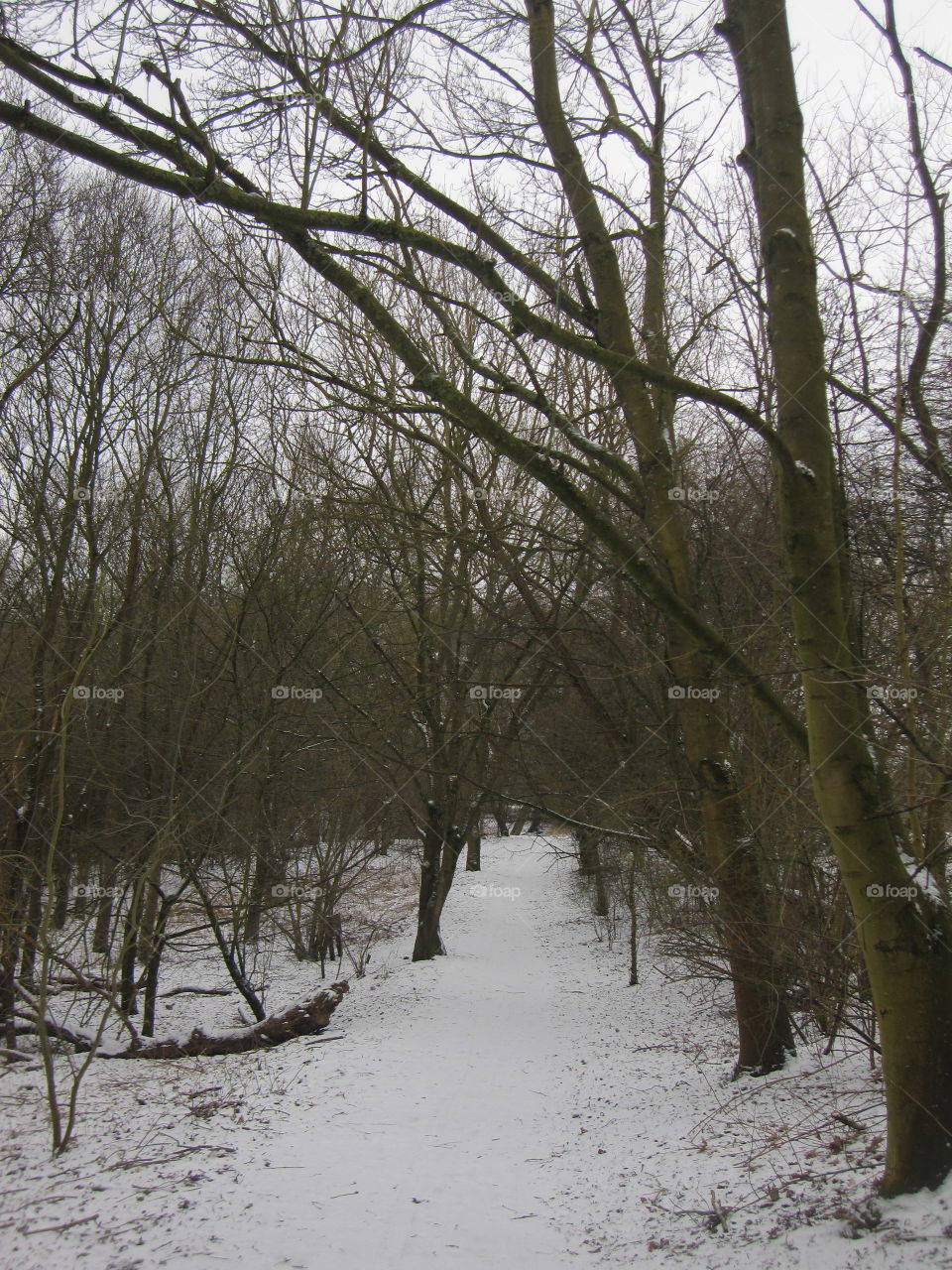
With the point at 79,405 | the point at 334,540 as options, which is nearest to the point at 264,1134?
the point at 334,540

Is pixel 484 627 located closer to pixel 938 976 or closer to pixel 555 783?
pixel 555 783

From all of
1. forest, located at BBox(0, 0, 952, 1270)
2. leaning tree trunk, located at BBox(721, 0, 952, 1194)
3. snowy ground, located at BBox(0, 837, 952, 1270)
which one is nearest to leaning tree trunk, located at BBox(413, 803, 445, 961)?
forest, located at BBox(0, 0, 952, 1270)

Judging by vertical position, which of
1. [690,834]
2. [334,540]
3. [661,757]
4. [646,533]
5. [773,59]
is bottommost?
[690,834]

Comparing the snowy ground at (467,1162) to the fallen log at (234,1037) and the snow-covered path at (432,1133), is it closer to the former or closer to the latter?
the snow-covered path at (432,1133)

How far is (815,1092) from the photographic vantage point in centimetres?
539

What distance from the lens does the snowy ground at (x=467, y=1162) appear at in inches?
146

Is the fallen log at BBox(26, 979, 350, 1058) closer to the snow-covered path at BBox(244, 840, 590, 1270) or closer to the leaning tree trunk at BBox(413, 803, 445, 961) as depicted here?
the snow-covered path at BBox(244, 840, 590, 1270)

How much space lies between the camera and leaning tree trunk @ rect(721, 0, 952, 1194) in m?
3.01

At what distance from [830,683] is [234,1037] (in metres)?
8.60

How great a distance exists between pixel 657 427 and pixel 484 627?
185 inches

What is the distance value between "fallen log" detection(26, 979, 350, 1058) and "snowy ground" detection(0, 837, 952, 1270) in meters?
0.40

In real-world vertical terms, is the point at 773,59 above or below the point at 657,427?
above

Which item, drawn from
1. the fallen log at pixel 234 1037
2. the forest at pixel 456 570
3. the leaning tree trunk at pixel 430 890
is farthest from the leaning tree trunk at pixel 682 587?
the leaning tree trunk at pixel 430 890

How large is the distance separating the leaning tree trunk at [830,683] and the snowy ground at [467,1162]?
0.41 metres
